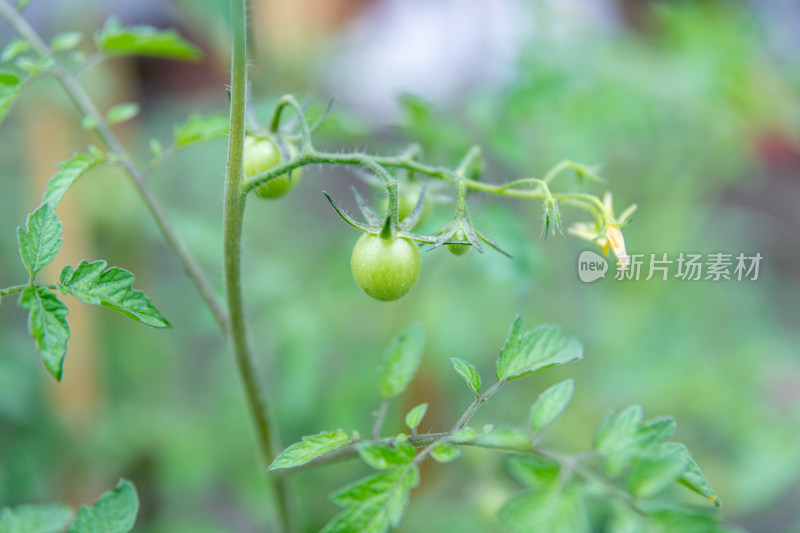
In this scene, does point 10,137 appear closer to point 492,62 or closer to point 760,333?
point 492,62

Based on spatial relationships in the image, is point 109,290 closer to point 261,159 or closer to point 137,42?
point 261,159

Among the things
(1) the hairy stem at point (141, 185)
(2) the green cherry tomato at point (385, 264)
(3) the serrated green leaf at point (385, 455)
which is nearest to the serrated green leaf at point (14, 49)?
(1) the hairy stem at point (141, 185)

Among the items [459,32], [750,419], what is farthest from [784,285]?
[459,32]

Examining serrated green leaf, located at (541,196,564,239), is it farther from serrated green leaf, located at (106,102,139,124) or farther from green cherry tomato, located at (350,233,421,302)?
serrated green leaf, located at (106,102,139,124)

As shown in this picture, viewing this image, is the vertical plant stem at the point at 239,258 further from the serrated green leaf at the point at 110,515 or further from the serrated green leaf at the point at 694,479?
the serrated green leaf at the point at 694,479

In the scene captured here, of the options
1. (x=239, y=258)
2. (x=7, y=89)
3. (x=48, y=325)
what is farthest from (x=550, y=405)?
(x=7, y=89)
